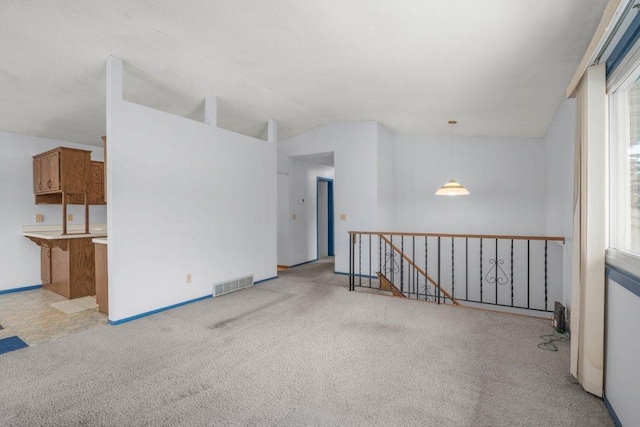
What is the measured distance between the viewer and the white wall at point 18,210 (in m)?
5.12

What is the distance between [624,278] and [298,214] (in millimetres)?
6104

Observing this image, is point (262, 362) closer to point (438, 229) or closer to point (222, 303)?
point (222, 303)

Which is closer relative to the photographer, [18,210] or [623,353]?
[623,353]

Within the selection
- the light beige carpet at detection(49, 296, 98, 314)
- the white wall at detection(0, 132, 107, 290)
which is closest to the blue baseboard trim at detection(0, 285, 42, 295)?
the white wall at detection(0, 132, 107, 290)

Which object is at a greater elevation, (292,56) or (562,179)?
(292,56)

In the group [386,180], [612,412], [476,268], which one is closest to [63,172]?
[386,180]

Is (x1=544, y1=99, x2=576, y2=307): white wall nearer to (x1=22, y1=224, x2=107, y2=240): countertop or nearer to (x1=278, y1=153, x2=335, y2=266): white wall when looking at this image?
(x1=278, y1=153, x2=335, y2=266): white wall

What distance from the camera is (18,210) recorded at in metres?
5.27

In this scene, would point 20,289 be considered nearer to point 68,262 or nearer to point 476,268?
point 68,262

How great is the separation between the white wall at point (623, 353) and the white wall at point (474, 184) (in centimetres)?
467

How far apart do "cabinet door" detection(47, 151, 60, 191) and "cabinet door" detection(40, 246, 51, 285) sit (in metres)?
1.11

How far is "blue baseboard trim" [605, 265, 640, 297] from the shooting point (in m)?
1.71

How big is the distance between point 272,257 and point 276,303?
159 centimetres

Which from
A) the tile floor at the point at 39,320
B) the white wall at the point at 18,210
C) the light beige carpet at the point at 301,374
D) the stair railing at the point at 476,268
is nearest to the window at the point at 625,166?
the light beige carpet at the point at 301,374
